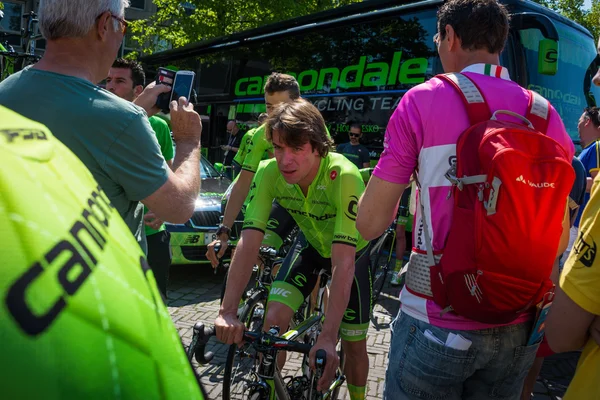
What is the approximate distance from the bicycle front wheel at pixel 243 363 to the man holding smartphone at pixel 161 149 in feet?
2.06

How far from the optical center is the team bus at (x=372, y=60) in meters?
7.39

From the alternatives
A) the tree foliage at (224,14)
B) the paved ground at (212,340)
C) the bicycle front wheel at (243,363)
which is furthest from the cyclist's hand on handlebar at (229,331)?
the tree foliage at (224,14)

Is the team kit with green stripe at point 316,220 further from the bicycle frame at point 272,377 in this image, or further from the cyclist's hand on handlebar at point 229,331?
the cyclist's hand on handlebar at point 229,331

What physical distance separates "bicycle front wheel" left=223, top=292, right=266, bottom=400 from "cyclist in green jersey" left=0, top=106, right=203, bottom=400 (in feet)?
7.70

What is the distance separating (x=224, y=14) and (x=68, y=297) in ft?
62.8

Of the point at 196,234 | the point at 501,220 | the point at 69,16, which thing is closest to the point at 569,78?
the point at 196,234

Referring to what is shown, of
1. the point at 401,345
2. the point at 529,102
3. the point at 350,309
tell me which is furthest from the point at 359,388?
the point at 529,102

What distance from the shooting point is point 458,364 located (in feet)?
→ 5.62

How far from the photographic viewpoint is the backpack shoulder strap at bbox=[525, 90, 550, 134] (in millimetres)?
1807

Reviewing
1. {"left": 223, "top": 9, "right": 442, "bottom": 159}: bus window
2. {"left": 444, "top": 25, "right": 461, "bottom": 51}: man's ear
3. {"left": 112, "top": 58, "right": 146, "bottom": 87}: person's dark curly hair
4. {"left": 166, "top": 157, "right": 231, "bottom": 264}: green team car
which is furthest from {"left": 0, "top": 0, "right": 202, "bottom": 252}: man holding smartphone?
{"left": 223, "top": 9, "right": 442, "bottom": 159}: bus window

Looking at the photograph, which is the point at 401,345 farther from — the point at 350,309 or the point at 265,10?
the point at 265,10

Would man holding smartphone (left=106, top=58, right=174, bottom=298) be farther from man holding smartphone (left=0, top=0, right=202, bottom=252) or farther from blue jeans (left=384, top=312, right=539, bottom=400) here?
blue jeans (left=384, top=312, right=539, bottom=400)

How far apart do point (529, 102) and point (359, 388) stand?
2.06 meters

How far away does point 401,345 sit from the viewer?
183 cm
